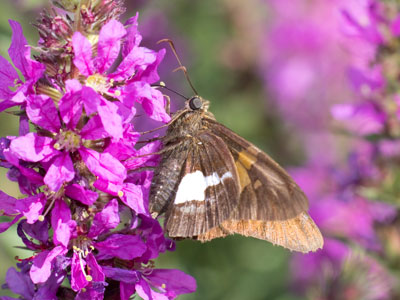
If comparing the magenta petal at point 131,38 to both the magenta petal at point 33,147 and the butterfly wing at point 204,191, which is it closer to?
the magenta petal at point 33,147

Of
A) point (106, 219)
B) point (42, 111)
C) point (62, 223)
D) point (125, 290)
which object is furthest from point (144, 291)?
point (42, 111)

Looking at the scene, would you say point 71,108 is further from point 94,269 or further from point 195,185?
point 195,185

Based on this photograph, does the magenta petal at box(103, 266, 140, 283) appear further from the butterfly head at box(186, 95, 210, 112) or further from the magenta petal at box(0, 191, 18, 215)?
the butterfly head at box(186, 95, 210, 112)

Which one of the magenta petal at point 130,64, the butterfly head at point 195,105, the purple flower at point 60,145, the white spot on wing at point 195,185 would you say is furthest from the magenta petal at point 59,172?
the butterfly head at point 195,105

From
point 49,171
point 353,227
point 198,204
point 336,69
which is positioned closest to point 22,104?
point 49,171

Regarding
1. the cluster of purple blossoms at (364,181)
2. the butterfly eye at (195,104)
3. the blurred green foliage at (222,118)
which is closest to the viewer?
the butterfly eye at (195,104)

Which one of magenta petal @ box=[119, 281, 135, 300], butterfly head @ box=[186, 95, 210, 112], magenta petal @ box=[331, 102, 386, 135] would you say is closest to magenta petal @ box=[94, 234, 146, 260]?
magenta petal @ box=[119, 281, 135, 300]

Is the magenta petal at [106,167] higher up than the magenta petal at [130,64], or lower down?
lower down

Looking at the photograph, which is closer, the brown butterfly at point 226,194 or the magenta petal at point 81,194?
the magenta petal at point 81,194
